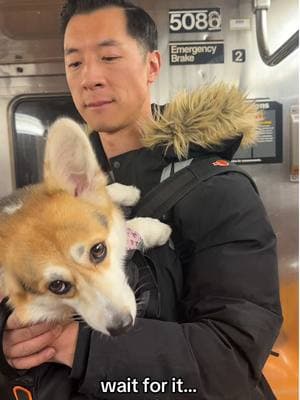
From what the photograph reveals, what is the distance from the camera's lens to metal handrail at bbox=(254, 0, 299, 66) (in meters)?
0.88

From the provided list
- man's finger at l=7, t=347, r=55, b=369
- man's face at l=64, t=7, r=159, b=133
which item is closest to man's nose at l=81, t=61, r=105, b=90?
man's face at l=64, t=7, r=159, b=133

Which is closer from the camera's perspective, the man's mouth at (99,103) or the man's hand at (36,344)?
the man's hand at (36,344)

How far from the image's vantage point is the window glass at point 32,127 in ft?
2.79

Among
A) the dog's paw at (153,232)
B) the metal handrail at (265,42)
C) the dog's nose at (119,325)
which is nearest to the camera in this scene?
the dog's nose at (119,325)

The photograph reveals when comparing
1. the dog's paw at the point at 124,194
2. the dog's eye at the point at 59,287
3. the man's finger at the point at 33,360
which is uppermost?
the dog's paw at the point at 124,194

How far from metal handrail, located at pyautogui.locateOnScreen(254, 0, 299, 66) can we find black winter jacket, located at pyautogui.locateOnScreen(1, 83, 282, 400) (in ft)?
0.64

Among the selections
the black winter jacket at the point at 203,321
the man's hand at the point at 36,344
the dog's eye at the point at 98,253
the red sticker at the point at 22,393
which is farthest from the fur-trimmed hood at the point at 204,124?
the red sticker at the point at 22,393

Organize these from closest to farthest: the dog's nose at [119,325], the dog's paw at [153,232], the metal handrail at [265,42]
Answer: the dog's nose at [119,325] → the dog's paw at [153,232] → the metal handrail at [265,42]

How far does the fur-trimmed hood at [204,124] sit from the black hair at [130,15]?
0.13m

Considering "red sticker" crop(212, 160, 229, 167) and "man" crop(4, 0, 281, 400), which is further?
"red sticker" crop(212, 160, 229, 167)

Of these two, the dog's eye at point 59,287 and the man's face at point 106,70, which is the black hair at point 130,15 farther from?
the dog's eye at point 59,287

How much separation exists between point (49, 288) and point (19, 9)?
555mm

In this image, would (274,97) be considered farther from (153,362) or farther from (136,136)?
(153,362)

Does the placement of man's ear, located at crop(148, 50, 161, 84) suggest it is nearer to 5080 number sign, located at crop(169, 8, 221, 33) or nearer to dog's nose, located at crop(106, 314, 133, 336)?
5080 number sign, located at crop(169, 8, 221, 33)
